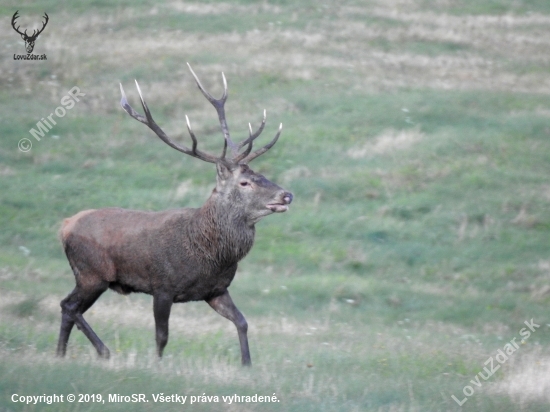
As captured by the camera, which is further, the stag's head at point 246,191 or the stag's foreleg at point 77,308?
the stag's foreleg at point 77,308

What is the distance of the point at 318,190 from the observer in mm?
18766

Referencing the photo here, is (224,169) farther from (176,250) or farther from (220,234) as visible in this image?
(176,250)

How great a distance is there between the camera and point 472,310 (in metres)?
14.7

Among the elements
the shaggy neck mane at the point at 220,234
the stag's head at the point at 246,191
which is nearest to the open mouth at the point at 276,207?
the stag's head at the point at 246,191

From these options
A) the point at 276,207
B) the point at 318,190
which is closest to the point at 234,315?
the point at 276,207

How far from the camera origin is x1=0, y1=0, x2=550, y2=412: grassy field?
8.48m

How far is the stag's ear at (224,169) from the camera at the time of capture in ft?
30.1

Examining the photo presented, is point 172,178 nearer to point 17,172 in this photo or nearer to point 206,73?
point 17,172

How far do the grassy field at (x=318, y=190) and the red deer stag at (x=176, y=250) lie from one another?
0.58 m

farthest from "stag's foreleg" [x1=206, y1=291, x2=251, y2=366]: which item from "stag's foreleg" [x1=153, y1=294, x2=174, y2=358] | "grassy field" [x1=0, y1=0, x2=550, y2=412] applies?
"stag's foreleg" [x1=153, y1=294, x2=174, y2=358]

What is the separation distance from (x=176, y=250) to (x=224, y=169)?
3.11 feet

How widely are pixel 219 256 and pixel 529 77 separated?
19.7 metres

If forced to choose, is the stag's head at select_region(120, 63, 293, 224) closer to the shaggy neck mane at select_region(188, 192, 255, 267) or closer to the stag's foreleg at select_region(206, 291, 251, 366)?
the shaggy neck mane at select_region(188, 192, 255, 267)

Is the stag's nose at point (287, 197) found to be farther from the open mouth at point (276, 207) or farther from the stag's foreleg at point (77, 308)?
the stag's foreleg at point (77, 308)
